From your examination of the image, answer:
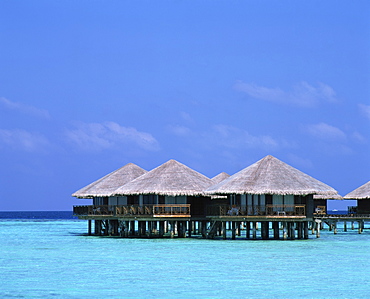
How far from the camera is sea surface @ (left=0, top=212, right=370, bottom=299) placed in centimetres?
2395

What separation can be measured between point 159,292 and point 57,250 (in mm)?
16982

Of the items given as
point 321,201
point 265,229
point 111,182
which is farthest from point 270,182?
point 321,201

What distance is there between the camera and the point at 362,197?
5794 centimetres

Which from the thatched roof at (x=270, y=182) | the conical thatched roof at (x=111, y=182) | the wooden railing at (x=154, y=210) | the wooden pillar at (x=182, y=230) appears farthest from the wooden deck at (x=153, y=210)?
the conical thatched roof at (x=111, y=182)

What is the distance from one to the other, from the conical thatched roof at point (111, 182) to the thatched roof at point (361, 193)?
15.4 metres

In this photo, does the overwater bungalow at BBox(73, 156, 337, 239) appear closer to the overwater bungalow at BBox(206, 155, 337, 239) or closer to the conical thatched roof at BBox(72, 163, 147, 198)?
the overwater bungalow at BBox(206, 155, 337, 239)

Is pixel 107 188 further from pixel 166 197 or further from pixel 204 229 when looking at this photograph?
pixel 204 229

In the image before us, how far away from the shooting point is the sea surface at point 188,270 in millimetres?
23953

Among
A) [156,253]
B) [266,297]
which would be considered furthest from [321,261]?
[266,297]

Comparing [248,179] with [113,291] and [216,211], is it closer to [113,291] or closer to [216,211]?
[216,211]

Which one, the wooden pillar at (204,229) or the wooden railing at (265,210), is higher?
the wooden railing at (265,210)

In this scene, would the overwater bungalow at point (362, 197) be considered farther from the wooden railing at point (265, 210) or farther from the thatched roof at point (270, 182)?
the wooden railing at point (265, 210)

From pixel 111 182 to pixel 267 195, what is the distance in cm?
1356

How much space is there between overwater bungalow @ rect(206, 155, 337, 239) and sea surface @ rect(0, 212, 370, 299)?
143 cm
